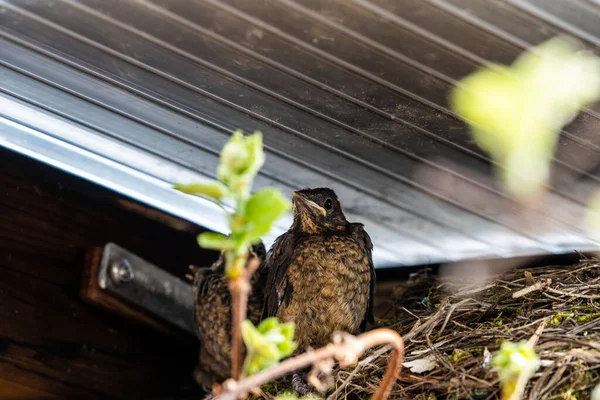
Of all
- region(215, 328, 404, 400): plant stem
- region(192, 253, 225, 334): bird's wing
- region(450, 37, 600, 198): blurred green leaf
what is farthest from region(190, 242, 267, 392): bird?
region(450, 37, 600, 198): blurred green leaf

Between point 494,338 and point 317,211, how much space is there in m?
0.94

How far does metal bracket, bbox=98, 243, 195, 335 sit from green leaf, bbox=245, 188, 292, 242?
2116mm

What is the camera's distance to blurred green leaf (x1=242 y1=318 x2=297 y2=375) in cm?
123

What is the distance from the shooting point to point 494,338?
8.20ft

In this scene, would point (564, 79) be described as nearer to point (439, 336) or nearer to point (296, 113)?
point (296, 113)

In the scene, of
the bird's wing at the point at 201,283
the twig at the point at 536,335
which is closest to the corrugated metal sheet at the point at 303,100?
the bird's wing at the point at 201,283

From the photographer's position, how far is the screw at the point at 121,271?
127 inches

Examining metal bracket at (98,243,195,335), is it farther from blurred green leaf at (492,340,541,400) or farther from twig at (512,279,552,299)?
blurred green leaf at (492,340,541,400)

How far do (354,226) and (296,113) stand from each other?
874mm

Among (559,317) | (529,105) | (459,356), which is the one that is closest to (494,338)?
(459,356)

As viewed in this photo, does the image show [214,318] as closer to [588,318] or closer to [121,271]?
[121,271]

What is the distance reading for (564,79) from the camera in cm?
116

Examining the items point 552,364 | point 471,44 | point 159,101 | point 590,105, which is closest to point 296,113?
point 159,101

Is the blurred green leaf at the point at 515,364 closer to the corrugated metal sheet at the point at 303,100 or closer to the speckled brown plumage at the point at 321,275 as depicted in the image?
the corrugated metal sheet at the point at 303,100
